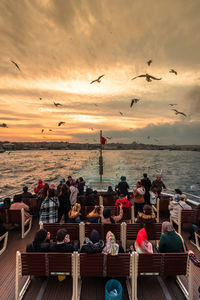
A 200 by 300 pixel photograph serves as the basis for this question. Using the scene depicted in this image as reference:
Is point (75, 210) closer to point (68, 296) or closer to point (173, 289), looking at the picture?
point (68, 296)

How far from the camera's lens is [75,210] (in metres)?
5.39

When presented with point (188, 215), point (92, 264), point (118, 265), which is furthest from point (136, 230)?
point (188, 215)

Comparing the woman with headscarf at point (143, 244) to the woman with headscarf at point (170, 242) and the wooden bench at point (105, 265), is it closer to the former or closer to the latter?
the woman with headscarf at point (170, 242)

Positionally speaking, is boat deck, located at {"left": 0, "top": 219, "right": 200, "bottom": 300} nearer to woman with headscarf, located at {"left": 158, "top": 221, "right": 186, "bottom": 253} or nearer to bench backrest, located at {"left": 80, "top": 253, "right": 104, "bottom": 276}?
bench backrest, located at {"left": 80, "top": 253, "right": 104, "bottom": 276}

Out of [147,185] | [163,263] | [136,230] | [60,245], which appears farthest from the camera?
[147,185]

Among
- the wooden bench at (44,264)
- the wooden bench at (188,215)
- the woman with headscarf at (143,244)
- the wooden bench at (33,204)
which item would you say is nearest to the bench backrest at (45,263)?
the wooden bench at (44,264)

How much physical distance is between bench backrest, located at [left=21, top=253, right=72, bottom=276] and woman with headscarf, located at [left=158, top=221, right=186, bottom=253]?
191cm

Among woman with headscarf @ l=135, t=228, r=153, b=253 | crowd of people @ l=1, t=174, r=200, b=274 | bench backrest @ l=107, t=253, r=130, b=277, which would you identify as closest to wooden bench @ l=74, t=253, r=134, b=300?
bench backrest @ l=107, t=253, r=130, b=277

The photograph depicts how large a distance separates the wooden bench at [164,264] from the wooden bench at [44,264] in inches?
48.5

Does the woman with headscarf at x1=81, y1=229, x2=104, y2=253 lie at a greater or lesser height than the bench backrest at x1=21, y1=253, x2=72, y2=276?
greater

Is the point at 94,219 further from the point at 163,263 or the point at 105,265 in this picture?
the point at 163,263

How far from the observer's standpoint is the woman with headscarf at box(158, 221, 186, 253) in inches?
138

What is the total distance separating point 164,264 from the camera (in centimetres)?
326

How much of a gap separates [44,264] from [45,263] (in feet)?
0.11
